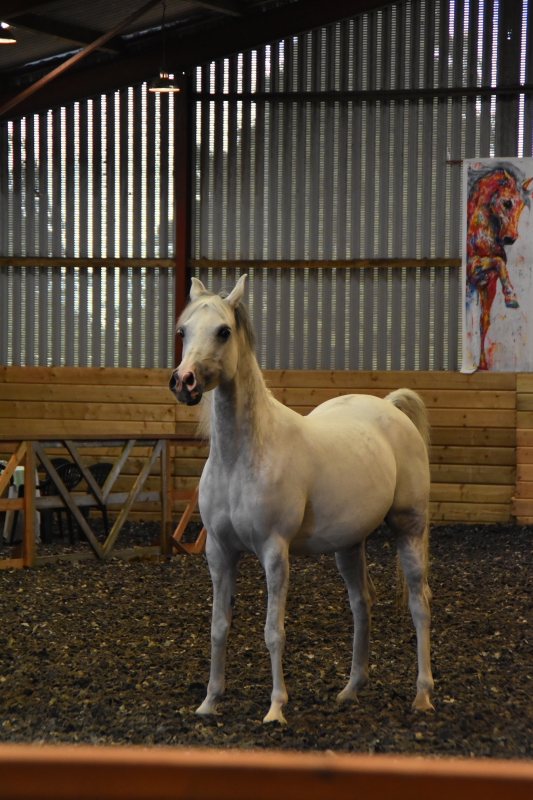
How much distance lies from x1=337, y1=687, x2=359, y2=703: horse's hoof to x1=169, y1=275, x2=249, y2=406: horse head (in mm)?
1461

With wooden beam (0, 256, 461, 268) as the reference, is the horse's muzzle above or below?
below

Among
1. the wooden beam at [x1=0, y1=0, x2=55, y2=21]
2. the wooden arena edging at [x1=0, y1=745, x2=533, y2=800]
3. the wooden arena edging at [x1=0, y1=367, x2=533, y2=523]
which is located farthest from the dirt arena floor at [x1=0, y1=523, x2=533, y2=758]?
the wooden beam at [x1=0, y1=0, x2=55, y2=21]

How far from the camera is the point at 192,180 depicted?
34.7 feet

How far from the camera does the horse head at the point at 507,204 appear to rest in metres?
9.84

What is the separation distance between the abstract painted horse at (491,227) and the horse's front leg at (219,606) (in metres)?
6.98

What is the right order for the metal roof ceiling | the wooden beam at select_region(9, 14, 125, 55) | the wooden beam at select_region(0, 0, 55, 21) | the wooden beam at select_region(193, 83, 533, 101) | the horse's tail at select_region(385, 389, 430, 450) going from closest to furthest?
the horse's tail at select_region(385, 389, 430, 450) < the wooden beam at select_region(0, 0, 55, 21) < the wooden beam at select_region(9, 14, 125, 55) < the metal roof ceiling < the wooden beam at select_region(193, 83, 533, 101)

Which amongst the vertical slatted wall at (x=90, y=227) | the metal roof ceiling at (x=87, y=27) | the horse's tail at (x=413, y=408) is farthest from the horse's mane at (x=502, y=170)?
the horse's tail at (x=413, y=408)

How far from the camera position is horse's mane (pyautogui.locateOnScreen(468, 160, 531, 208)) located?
9828 millimetres

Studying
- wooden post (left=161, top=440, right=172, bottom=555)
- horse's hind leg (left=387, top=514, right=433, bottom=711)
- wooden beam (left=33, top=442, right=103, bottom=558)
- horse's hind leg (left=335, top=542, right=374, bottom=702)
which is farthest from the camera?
wooden post (left=161, top=440, right=172, bottom=555)

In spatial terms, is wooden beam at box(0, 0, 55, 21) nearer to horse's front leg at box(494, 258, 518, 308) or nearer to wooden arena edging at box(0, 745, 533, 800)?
horse's front leg at box(494, 258, 518, 308)

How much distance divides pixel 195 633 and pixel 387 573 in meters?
2.30

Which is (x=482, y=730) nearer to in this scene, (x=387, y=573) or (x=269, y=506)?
(x=269, y=506)

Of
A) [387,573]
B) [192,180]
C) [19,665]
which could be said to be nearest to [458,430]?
[387,573]

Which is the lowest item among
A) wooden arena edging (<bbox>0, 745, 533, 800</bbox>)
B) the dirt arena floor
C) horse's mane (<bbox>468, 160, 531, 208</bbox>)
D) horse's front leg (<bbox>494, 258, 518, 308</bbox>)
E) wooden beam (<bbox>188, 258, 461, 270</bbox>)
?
the dirt arena floor
